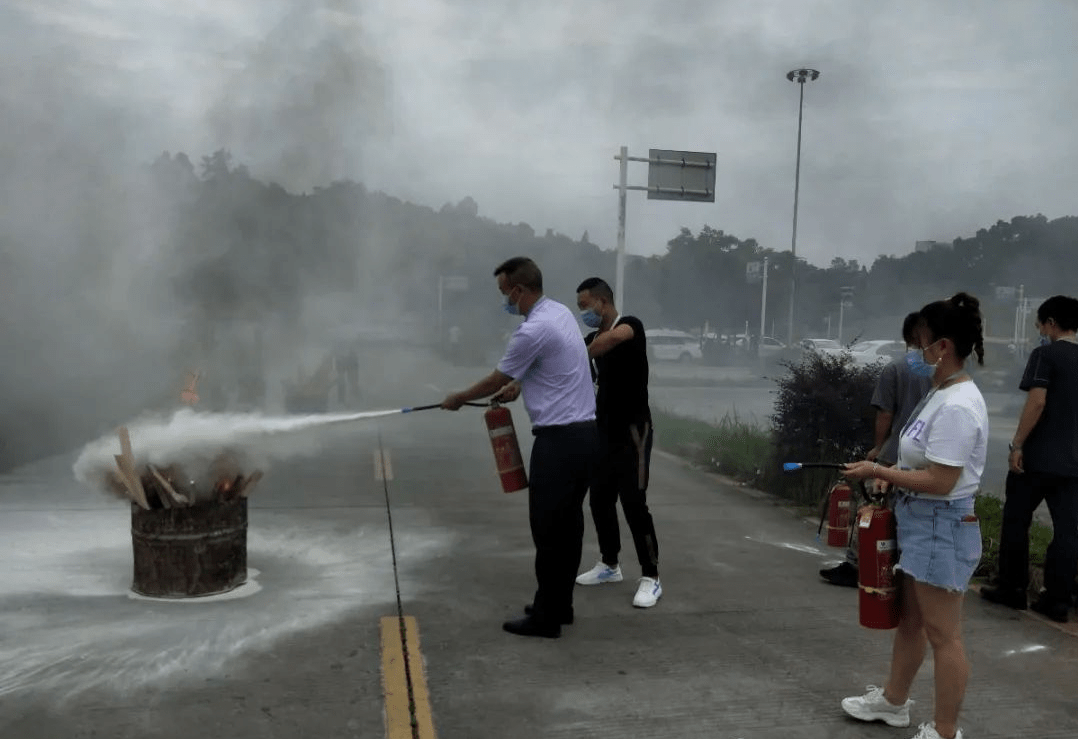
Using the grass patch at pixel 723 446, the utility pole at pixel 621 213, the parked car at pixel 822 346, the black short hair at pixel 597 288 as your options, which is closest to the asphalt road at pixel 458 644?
the black short hair at pixel 597 288

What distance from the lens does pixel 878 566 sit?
2.73 metres

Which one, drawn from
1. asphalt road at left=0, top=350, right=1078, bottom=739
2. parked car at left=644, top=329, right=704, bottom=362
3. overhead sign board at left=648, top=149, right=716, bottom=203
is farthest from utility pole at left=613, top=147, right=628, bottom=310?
parked car at left=644, top=329, right=704, bottom=362

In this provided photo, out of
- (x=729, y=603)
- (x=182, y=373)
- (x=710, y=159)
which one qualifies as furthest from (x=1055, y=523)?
(x=182, y=373)

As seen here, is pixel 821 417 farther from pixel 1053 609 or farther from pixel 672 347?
pixel 672 347

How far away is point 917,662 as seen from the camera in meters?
2.84

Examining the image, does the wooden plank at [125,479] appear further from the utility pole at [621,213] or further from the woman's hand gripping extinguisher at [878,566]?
the utility pole at [621,213]

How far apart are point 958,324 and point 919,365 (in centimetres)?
66

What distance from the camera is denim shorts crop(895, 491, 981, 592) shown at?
8.48 feet

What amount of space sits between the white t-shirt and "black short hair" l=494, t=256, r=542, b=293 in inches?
68.5

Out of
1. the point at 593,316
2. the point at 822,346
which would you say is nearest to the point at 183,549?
the point at 593,316

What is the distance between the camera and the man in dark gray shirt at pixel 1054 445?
3.95 metres

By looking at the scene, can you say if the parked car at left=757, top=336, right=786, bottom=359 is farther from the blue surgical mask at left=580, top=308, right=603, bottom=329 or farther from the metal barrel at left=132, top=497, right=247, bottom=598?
the metal barrel at left=132, top=497, right=247, bottom=598

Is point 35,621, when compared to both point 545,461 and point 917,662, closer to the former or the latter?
point 545,461

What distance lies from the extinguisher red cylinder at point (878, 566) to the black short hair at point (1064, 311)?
6.21 ft
